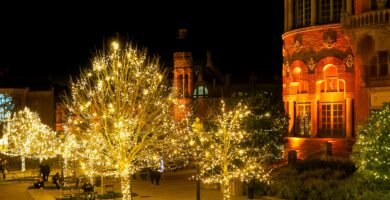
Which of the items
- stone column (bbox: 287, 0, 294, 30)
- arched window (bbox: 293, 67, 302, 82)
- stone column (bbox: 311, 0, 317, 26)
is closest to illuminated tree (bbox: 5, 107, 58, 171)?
arched window (bbox: 293, 67, 302, 82)

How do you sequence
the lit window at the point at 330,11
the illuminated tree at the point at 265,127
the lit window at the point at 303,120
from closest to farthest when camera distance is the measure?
the illuminated tree at the point at 265,127 < the lit window at the point at 330,11 < the lit window at the point at 303,120

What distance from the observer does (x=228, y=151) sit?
82.6 ft

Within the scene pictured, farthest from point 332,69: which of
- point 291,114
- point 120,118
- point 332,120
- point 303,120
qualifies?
point 120,118

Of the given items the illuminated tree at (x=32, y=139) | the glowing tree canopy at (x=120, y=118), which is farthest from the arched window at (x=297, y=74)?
the illuminated tree at (x=32, y=139)

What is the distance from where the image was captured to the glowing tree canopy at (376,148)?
18.9 meters

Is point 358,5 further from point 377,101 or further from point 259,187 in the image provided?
point 259,187

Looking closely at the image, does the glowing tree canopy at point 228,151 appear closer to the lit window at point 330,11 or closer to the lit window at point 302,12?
the lit window at point 330,11

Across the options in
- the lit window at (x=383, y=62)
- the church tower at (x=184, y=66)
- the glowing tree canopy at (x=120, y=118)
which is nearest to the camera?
the glowing tree canopy at (x=120, y=118)

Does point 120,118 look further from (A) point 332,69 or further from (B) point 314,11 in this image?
(B) point 314,11

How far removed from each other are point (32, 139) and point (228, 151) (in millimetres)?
A: 22345

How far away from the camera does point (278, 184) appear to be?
26125 millimetres

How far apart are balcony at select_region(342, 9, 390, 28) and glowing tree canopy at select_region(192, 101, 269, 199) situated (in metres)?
8.40

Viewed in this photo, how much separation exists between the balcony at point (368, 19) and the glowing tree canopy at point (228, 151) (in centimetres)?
840

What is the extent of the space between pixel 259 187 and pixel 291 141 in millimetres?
9609
